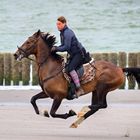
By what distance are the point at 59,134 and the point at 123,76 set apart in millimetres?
1678

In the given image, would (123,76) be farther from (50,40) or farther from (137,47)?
(137,47)

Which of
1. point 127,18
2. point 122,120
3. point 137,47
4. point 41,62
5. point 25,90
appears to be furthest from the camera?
point 127,18

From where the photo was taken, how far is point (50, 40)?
12766 millimetres

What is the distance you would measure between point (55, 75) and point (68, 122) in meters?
1.76

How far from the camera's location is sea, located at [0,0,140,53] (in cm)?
4075

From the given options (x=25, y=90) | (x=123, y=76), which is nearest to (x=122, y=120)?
(x=123, y=76)

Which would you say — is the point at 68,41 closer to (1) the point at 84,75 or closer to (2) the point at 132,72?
(1) the point at 84,75

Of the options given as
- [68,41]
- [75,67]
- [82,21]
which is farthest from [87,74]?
[82,21]

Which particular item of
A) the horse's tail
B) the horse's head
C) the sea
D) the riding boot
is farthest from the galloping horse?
the sea

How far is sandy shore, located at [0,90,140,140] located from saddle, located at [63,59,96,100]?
0.65 meters

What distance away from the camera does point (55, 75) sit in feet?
41.4

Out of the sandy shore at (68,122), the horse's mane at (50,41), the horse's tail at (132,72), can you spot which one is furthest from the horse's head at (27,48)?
the horse's tail at (132,72)

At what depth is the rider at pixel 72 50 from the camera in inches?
484

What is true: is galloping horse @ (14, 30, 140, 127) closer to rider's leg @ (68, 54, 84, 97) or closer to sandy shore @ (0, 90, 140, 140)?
rider's leg @ (68, 54, 84, 97)
